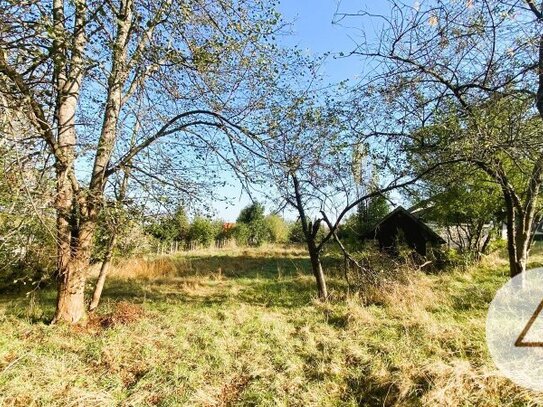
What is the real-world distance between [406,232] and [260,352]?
10203mm

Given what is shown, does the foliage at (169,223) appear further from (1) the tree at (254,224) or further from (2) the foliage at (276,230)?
(2) the foliage at (276,230)

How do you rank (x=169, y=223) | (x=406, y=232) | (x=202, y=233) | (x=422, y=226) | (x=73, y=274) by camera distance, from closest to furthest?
(x=73, y=274), (x=169, y=223), (x=422, y=226), (x=406, y=232), (x=202, y=233)

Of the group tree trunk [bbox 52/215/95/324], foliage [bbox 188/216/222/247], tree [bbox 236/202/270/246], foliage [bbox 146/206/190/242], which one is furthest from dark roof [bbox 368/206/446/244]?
tree [bbox 236/202/270/246]

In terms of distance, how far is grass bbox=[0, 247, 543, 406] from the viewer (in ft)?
12.6

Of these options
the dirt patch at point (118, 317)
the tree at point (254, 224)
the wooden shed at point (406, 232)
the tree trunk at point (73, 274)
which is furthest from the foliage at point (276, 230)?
the tree trunk at point (73, 274)

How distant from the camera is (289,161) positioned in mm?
5426

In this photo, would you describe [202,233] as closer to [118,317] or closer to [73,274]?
[118,317]

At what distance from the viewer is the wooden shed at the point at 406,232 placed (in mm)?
12898

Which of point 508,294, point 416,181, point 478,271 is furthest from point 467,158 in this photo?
point 478,271

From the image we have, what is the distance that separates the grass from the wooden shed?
468 cm

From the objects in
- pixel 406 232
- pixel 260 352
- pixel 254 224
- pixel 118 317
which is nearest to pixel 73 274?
pixel 118 317

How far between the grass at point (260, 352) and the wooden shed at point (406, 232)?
15.3 feet

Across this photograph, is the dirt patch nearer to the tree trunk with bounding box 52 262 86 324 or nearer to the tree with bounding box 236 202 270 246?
the tree trunk with bounding box 52 262 86 324

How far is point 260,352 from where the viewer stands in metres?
5.08
